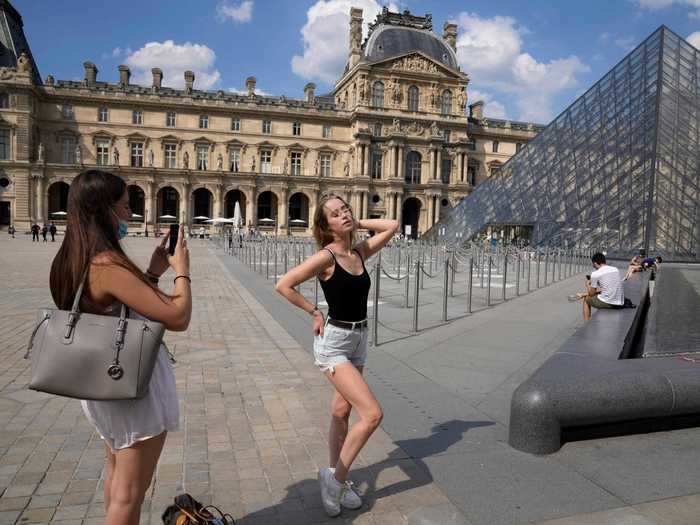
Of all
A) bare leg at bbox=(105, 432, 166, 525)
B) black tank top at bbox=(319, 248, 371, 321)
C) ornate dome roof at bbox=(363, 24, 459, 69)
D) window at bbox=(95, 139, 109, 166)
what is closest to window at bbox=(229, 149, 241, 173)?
window at bbox=(95, 139, 109, 166)

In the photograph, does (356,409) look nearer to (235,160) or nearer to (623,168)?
(623,168)

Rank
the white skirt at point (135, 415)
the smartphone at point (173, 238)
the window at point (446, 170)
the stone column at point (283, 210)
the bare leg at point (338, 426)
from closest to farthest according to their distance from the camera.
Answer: the white skirt at point (135, 415)
the smartphone at point (173, 238)
the bare leg at point (338, 426)
the stone column at point (283, 210)
the window at point (446, 170)

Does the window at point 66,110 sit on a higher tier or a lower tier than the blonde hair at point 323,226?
higher

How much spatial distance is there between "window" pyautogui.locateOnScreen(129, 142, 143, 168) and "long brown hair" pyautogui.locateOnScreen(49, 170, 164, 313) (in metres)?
51.9

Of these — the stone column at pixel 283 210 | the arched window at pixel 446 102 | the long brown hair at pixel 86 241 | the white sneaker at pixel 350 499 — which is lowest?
the white sneaker at pixel 350 499

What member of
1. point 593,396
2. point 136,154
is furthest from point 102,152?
point 593,396

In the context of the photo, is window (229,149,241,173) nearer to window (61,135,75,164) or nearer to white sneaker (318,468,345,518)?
window (61,135,75,164)

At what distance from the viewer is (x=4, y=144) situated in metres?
44.8

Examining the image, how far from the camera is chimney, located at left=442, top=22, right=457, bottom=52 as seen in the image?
59.5 m

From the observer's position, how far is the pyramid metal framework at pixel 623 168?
60.7 feet

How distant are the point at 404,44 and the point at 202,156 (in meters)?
22.7

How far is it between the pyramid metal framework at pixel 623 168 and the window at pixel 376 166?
26.9 meters

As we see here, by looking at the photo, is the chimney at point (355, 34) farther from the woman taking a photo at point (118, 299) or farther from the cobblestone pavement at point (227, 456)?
the woman taking a photo at point (118, 299)

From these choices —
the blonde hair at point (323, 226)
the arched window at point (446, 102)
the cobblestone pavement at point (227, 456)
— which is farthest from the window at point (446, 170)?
the blonde hair at point (323, 226)
